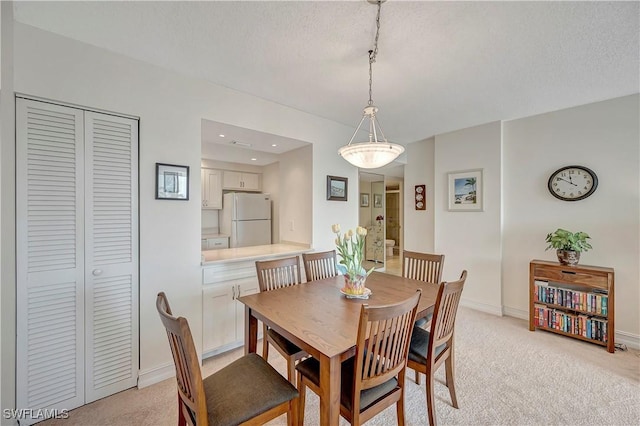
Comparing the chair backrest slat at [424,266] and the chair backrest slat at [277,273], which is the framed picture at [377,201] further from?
the chair backrest slat at [277,273]

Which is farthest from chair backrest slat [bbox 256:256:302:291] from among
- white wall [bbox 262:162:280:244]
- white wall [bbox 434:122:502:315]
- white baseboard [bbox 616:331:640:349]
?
white baseboard [bbox 616:331:640:349]

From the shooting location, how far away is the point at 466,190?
367cm

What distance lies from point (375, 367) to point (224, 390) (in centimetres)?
73

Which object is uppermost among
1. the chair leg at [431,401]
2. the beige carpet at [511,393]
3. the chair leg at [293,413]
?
the chair leg at [293,413]

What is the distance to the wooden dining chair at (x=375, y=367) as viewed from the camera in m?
1.21

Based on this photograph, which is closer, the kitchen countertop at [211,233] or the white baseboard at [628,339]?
the white baseboard at [628,339]

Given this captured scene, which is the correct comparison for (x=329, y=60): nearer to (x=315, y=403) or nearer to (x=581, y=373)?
(x=315, y=403)

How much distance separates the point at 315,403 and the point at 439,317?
1.08 metres

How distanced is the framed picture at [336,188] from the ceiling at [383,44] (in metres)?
1.01

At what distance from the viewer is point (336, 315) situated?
1587 mm

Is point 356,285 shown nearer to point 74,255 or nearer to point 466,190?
point 74,255

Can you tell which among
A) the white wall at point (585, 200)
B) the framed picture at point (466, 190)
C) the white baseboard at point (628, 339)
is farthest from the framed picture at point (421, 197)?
the white baseboard at point (628, 339)

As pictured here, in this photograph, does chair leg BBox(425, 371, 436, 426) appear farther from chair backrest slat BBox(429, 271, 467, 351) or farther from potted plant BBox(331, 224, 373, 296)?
potted plant BBox(331, 224, 373, 296)

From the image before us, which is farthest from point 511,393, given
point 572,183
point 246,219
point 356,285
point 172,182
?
point 246,219
